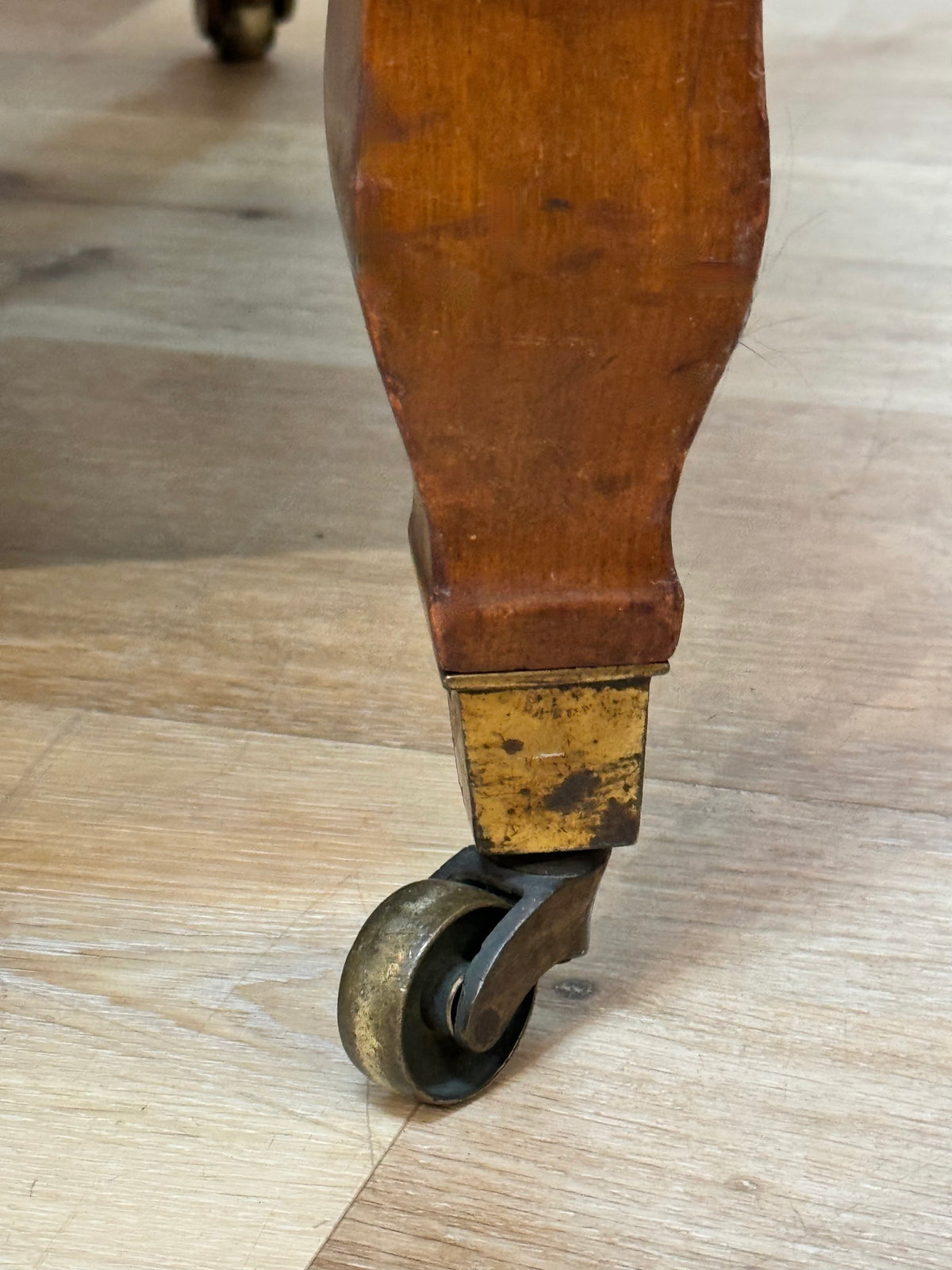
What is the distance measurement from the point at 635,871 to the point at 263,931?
15cm

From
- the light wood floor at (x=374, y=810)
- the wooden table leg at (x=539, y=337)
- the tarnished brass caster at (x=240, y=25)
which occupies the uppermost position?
the wooden table leg at (x=539, y=337)

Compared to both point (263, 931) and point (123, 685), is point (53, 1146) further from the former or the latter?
point (123, 685)

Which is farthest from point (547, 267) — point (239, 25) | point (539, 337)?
point (239, 25)

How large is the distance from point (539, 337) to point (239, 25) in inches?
54.3

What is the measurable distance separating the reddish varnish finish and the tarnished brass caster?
1.30 m

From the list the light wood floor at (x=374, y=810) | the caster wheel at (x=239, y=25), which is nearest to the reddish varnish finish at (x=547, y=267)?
the light wood floor at (x=374, y=810)

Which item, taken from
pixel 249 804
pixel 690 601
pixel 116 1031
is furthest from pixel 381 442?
pixel 116 1031

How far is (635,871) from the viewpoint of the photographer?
631 mm

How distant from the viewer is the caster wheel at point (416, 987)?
48cm

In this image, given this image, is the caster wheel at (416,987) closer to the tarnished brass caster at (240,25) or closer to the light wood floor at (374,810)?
the light wood floor at (374,810)

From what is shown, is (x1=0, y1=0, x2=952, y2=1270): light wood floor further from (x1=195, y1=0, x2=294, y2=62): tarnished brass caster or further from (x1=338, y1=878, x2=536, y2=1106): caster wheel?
(x1=195, y1=0, x2=294, y2=62): tarnished brass caster

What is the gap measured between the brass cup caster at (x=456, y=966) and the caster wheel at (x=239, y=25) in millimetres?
1351

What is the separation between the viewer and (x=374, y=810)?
0.66 meters

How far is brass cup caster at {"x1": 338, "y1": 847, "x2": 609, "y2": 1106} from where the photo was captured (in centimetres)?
48
